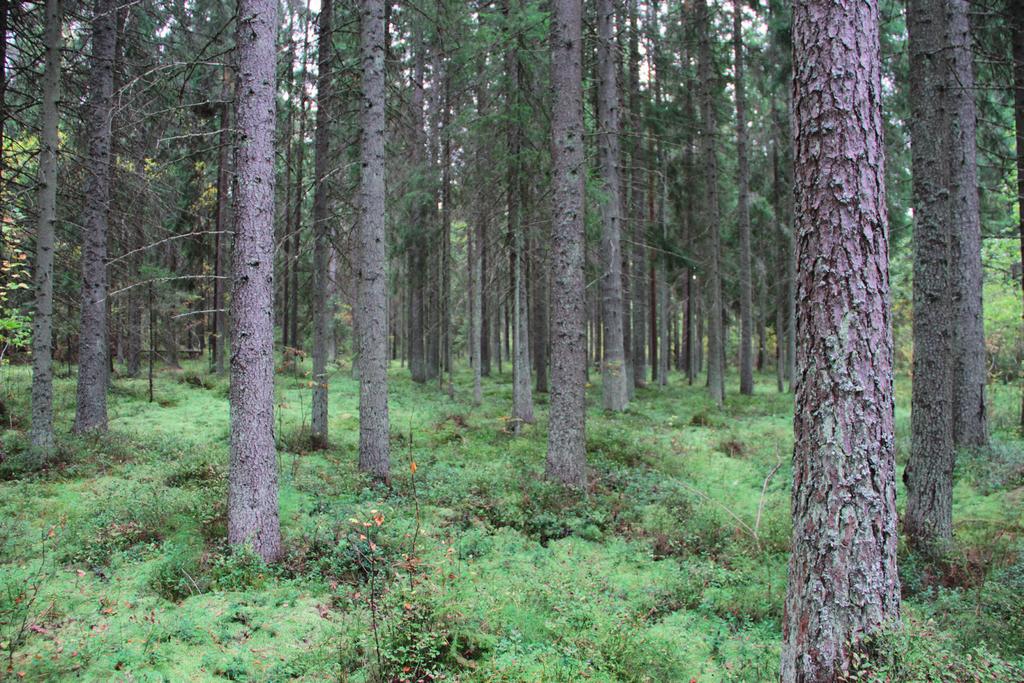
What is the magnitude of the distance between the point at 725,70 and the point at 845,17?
61.3ft

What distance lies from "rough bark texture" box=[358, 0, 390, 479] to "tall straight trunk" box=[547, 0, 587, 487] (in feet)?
8.94

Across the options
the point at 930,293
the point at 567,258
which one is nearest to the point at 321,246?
the point at 567,258

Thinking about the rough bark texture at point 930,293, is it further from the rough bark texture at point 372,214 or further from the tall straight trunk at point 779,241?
the tall straight trunk at point 779,241

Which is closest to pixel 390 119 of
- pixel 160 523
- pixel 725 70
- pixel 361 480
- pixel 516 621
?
pixel 361 480

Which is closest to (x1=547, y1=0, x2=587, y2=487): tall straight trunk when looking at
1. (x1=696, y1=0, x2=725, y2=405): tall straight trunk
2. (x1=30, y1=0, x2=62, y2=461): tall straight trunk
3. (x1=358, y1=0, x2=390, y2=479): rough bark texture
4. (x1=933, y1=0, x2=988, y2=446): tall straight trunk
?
(x1=358, y1=0, x2=390, y2=479): rough bark texture

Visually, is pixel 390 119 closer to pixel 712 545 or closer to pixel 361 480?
pixel 361 480

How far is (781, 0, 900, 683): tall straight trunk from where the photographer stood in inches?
133

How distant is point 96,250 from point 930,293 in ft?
43.0

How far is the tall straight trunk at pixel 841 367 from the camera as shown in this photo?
11.1 ft

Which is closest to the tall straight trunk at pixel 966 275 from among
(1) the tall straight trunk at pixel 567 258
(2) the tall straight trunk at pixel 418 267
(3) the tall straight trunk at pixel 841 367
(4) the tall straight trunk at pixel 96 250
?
(1) the tall straight trunk at pixel 567 258

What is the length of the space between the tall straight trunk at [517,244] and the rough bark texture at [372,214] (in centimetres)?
417

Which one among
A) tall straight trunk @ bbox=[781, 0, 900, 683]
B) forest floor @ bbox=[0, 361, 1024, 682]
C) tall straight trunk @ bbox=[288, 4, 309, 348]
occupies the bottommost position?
forest floor @ bbox=[0, 361, 1024, 682]

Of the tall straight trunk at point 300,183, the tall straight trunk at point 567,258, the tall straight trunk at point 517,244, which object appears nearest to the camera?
the tall straight trunk at point 567,258

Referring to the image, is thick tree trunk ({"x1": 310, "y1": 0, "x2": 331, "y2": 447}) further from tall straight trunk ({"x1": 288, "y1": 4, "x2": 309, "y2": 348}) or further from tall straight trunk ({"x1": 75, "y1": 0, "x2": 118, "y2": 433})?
tall straight trunk ({"x1": 75, "y1": 0, "x2": 118, "y2": 433})
